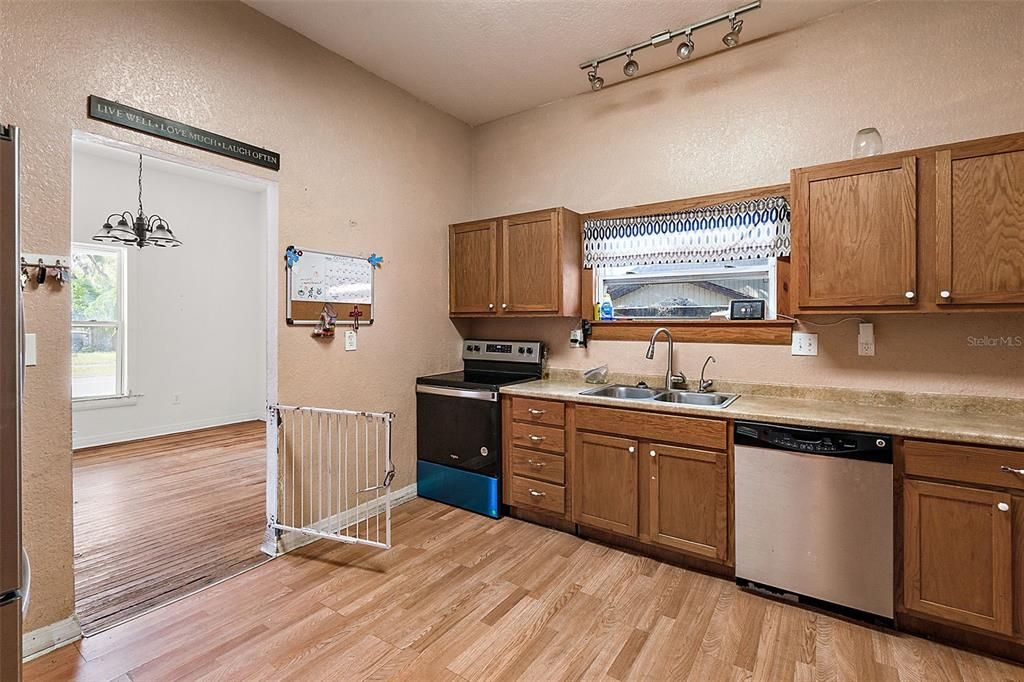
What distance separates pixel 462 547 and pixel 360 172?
247 centimetres

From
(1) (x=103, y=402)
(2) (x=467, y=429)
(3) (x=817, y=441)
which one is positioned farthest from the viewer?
(1) (x=103, y=402)

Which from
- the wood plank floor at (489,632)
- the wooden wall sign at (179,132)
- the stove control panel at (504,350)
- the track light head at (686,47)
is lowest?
the wood plank floor at (489,632)

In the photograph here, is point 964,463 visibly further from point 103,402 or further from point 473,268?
point 103,402

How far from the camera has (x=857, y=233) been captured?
2.26 metres

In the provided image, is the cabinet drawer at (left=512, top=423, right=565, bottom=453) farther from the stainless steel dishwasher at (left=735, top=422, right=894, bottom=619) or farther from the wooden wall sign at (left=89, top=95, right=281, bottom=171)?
the wooden wall sign at (left=89, top=95, right=281, bottom=171)

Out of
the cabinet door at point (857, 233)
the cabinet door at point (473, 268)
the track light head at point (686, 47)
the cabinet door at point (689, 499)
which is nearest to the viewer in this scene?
the cabinet door at point (857, 233)

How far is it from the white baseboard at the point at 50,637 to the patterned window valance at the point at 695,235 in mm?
3285

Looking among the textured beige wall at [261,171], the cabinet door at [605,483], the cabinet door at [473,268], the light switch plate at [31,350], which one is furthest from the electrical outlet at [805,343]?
the light switch plate at [31,350]

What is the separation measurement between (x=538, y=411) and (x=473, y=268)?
131cm

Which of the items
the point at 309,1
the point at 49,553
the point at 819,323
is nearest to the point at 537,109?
the point at 309,1

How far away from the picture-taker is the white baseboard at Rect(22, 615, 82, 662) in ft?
6.00

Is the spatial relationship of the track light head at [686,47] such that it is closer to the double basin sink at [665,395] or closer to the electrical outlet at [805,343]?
the electrical outlet at [805,343]

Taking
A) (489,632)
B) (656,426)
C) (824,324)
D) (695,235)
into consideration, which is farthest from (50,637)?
(824,324)

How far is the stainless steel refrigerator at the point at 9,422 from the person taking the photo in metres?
1.02
